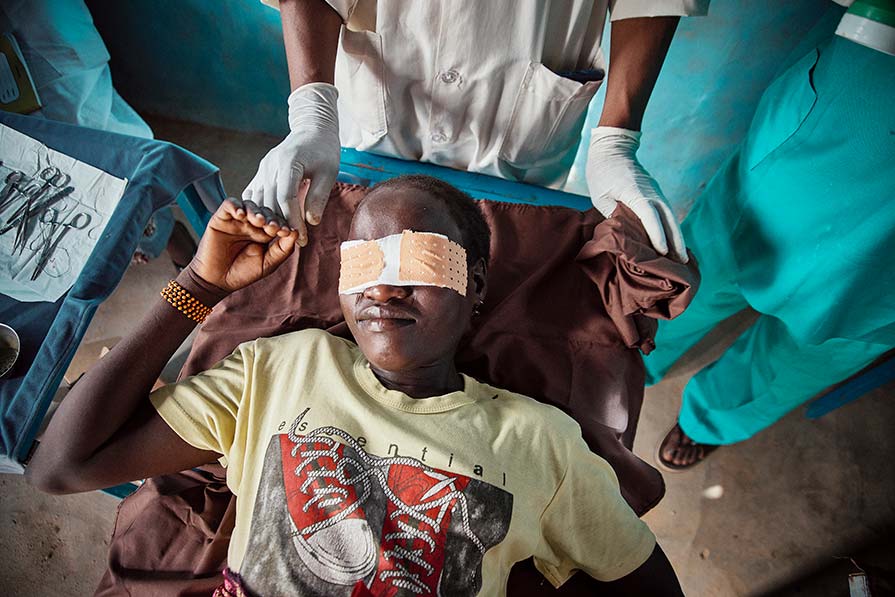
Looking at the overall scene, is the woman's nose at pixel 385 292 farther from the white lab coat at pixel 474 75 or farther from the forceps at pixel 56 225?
the forceps at pixel 56 225

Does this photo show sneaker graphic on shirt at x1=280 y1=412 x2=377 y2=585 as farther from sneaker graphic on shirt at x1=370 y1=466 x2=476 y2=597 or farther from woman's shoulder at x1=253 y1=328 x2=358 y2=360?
woman's shoulder at x1=253 y1=328 x2=358 y2=360

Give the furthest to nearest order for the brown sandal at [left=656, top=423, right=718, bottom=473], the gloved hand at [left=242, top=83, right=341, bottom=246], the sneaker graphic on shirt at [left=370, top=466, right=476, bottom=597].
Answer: the brown sandal at [left=656, top=423, right=718, bottom=473]
the gloved hand at [left=242, top=83, right=341, bottom=246]
the sneaker graphic on shirt at [left=370, top=466, right=476, bottom=597]

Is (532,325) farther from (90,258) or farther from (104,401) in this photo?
(90,258)

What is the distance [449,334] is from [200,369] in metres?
0.66

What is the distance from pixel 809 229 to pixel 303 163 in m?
1.25

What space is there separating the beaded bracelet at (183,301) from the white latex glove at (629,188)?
3.40 feet

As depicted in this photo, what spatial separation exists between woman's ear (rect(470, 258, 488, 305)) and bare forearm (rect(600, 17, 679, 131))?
58cm

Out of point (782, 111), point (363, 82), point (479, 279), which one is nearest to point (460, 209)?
point (479, 279)

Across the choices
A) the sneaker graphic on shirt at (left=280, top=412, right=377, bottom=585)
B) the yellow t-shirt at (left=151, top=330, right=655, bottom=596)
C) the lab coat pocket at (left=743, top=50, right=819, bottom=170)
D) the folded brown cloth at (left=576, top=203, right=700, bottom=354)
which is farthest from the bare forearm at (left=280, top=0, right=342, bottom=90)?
the lab coat pocket at (left=743, top=50, right=819, bottom=170)

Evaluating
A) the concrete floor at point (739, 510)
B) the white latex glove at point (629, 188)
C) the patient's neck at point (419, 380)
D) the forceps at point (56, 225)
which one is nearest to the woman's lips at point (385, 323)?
the patient's neck at point (419, 380)

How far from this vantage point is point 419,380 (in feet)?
3.80

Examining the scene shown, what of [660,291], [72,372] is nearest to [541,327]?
[660,291]

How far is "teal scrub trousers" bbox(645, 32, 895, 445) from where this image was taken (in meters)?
1.15

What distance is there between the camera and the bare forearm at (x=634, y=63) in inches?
50.3
